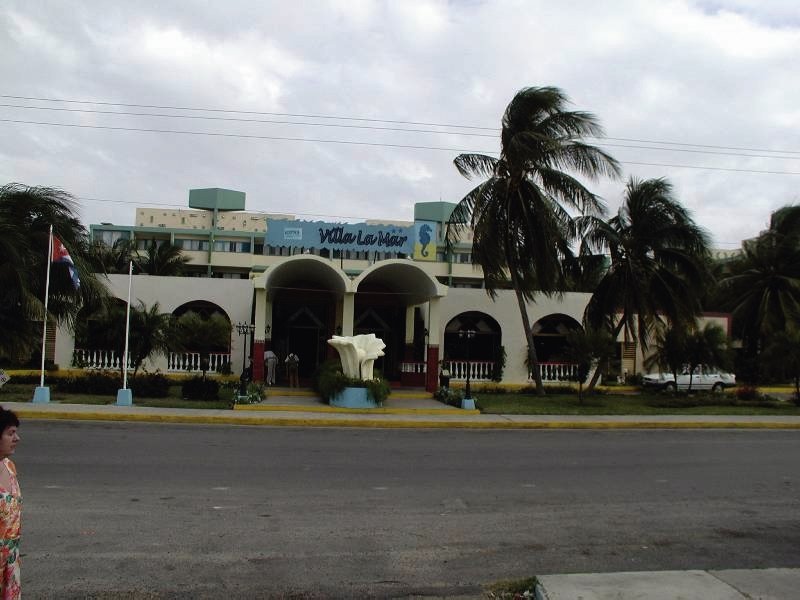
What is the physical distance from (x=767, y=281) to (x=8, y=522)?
38.2 m

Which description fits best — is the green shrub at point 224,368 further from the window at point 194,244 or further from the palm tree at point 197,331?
the window at point 194,244

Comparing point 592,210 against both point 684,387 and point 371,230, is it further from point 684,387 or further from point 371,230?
point 684,387

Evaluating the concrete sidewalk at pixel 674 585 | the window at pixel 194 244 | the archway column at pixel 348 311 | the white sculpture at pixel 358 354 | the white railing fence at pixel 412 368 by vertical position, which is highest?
the window at pixel 194 244

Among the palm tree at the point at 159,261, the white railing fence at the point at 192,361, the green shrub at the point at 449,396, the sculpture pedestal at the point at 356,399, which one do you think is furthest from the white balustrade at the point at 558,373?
the palm tree at the point at 159,261

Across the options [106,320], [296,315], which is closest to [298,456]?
[106,320]

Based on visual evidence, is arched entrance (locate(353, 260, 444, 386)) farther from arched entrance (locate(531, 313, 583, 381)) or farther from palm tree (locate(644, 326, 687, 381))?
palm tree (locate(644, 326, 687, 381))

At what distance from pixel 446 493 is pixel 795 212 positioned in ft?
109

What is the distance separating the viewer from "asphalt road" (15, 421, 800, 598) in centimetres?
596

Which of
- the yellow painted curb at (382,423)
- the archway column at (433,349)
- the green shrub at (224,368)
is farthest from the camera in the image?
the green shrub at (224,368)

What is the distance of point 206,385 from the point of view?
20.7m

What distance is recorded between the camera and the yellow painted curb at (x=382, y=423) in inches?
655

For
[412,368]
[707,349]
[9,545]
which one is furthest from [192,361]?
[9,545]

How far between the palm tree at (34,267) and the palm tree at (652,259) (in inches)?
685

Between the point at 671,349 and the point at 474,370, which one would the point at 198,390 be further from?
the point at 671,349
